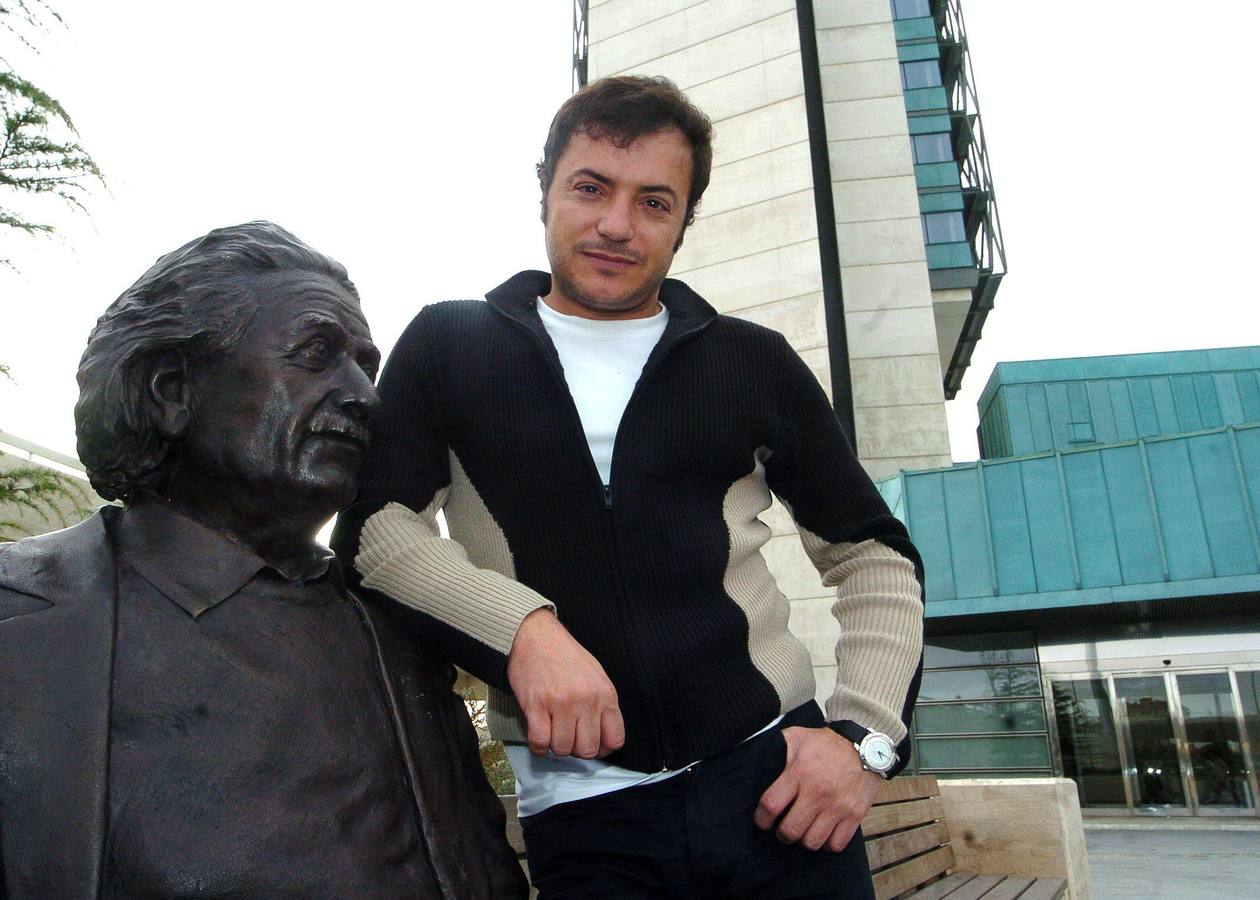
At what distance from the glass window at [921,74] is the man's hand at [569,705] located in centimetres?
2944

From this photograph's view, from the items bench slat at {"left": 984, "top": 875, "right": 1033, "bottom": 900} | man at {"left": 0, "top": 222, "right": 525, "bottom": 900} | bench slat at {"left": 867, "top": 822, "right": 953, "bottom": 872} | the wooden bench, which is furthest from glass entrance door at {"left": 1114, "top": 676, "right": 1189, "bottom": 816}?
man at {"left": 0, "top": 222, "right": 525, "bottom": 900}

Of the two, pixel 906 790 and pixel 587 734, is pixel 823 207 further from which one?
pixel 587 734

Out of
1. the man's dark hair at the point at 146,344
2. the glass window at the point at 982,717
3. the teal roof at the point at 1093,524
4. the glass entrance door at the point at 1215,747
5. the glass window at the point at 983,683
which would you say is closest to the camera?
Answer: the man's dark hair at the point at 146,344

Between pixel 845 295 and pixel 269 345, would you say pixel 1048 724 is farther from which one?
pixel 269 345

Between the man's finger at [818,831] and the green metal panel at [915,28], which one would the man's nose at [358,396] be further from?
the green metal panel at [915,28]

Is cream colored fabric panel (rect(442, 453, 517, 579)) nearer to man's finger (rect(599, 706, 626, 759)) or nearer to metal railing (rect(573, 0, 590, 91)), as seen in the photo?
man's finger (rect(599, 706, 626, 759))

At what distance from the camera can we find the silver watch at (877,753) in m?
1.71

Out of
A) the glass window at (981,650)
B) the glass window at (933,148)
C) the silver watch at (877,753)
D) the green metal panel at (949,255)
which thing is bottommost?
the silver watch at (877,753)

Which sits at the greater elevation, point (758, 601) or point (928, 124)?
point (928, 124)

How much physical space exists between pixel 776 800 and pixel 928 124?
28530 mm

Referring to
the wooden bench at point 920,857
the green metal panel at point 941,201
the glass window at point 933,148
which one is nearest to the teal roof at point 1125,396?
the green metal panel at point 941,201

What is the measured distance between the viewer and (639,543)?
1.73 m

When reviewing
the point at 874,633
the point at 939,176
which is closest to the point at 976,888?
the point at 874,633

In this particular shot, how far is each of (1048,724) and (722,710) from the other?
704 inches
